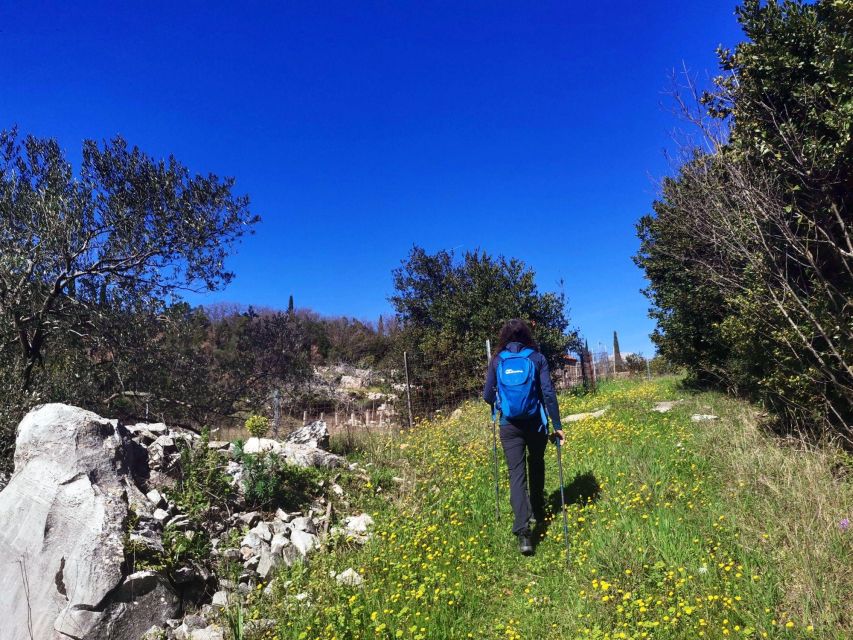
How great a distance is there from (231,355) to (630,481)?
8849mm

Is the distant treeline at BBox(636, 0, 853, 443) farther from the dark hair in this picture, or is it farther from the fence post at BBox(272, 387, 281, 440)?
the fence post at BBox(272, 387, 281, 440)

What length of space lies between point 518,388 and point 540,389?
0.30m

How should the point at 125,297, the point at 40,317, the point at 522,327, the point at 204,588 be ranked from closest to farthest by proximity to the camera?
1. the point at 204,588
2. the point at 522,327
3. the point at 40,317
4. the point at 125,297

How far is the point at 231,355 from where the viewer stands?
37.1ft

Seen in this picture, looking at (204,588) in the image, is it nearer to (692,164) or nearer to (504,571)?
(504,571)

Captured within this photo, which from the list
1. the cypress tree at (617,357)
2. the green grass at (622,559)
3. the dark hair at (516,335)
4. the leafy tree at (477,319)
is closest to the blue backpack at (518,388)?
the dark hair at (516,335)

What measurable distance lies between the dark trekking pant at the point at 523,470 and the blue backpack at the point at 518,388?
0.61 ft

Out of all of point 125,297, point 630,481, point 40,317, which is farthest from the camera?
point 125,297

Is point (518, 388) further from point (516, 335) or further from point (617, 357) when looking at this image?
point (617, 357)

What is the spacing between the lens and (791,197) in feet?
18.1

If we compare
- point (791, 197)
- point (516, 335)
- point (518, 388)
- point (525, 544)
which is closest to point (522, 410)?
point (518, 388)

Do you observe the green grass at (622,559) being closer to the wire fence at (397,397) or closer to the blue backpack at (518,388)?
the blue backpack at (518,388)

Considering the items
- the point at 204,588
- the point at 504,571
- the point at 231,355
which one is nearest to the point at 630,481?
the point at 504,571

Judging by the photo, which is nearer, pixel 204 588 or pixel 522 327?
pixel 204 588
